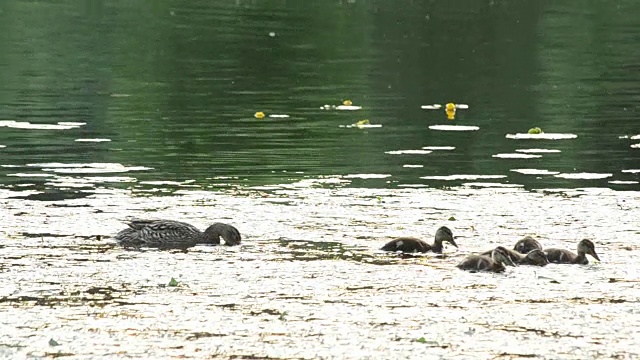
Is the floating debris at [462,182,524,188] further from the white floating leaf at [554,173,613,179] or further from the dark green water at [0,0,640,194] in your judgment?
the white floating leaf at [554,173,613,179]

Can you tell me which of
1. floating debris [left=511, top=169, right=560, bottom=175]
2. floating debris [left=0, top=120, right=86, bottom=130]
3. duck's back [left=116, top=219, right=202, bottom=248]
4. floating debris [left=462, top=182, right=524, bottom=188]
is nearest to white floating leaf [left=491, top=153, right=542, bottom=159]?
floating debris [left=511, top=169, right=560, bottom=175]

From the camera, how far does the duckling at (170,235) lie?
48.3 ft

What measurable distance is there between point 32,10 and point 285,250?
1739 inches

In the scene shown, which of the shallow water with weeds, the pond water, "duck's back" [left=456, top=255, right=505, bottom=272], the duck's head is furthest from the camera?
the duck's head

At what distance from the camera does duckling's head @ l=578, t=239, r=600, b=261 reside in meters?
13.9

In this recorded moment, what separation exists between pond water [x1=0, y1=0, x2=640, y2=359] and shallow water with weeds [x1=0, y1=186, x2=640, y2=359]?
0.11 feet

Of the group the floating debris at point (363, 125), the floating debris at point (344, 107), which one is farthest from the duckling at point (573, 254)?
the floating debris at point (344, 107)

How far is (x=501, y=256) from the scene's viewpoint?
537 inches

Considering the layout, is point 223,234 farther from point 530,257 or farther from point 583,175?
point 583,175

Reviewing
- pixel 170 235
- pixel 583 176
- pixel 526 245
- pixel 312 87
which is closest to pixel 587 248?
pixel 526 245

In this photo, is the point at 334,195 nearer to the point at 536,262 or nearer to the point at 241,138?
the point at 536,262

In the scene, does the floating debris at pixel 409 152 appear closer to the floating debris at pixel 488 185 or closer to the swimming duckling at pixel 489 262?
the floating debris at pixel 488 185

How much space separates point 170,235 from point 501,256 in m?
3.14

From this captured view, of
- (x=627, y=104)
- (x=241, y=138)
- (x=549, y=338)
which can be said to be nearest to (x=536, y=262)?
(x=549, y=338)
